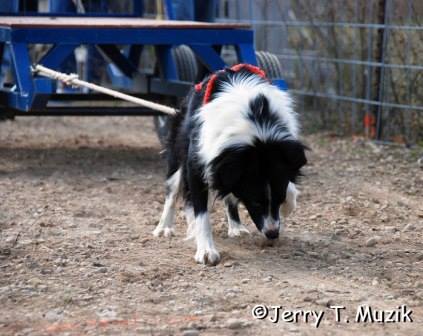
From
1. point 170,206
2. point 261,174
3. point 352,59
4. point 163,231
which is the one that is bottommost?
point 163,231

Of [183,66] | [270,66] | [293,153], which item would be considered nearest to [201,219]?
[293,153]

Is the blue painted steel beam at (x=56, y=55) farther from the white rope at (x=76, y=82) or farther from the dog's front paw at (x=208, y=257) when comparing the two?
the dog's front paw at (x=208, y=257)

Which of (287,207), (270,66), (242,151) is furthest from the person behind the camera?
(270,66)

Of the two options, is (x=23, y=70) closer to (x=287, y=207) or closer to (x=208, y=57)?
(x=208, y=57)

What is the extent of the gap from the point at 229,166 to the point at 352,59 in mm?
5193

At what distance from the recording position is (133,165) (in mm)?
7840

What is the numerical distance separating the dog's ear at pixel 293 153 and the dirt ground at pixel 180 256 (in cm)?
53

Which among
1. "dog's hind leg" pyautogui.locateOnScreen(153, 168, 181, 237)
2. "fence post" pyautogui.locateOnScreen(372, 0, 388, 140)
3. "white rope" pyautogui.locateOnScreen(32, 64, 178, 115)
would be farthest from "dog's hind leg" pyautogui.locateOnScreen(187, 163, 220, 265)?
"fence post" pyautogui.locateOnScreen(372, 0, 388, 140)

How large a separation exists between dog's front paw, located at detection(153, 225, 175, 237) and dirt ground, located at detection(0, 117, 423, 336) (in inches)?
2.7

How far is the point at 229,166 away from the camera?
4.58 m

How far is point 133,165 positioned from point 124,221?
203cm

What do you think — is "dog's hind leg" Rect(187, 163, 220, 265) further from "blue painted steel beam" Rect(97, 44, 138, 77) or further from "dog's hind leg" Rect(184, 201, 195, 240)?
"blue painted steel beam" Rect(97, 44, 138, 77)

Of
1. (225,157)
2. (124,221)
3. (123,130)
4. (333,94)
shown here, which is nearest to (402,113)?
(333,94)

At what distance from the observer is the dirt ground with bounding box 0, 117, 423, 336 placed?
3852 millimetres
